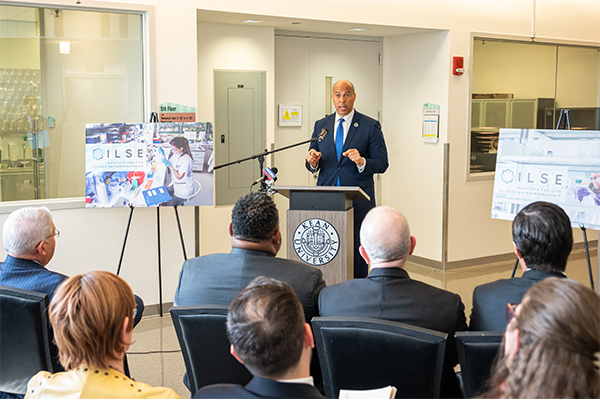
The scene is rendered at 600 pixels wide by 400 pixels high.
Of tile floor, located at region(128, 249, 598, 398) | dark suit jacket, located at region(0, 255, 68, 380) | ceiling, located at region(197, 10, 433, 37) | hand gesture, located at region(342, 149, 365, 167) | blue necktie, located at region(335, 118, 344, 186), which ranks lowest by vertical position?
tile floor, located at region(128, 249, 598, 398)

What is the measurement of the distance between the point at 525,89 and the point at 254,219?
518 centimetres

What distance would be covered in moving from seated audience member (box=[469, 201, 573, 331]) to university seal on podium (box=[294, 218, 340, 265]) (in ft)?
4.73

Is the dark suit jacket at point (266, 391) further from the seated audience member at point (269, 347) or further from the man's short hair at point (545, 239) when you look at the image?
the man's short hair at point (545, 239)

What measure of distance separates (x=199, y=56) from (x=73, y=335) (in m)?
4.34

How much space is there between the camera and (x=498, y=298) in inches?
81.4

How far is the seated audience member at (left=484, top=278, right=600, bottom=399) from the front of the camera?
113 centimetres

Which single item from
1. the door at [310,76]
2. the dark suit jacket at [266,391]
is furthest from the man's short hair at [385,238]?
the door at [310,76]

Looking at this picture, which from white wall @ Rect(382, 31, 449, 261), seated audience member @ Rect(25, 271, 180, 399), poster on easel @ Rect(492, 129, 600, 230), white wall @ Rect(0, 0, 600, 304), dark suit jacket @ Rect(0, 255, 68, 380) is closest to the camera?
seated audience member @ Rect(25, 271, 180, 399)

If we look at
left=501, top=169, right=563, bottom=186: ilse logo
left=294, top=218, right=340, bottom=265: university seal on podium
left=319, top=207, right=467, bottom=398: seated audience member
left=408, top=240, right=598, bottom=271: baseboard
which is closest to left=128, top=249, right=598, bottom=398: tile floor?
left=408, top=240, right=598, bottom=271: baseboard

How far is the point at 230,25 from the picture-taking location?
18.3ft

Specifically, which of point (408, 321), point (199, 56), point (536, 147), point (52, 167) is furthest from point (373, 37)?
point (408, 321)

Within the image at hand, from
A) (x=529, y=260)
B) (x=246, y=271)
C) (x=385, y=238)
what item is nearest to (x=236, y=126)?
(x=246, y=271)

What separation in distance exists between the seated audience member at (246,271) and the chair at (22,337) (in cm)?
51

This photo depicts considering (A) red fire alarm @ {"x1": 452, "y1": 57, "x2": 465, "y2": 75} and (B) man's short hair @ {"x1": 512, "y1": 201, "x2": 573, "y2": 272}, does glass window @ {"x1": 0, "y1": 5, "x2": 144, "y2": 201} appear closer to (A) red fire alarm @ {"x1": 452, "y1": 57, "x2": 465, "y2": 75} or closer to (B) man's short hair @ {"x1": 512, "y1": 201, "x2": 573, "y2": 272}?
(A) red fire alarm @ {"x1": 452, "y1": 57, "x2": 465, "y2": 75}
